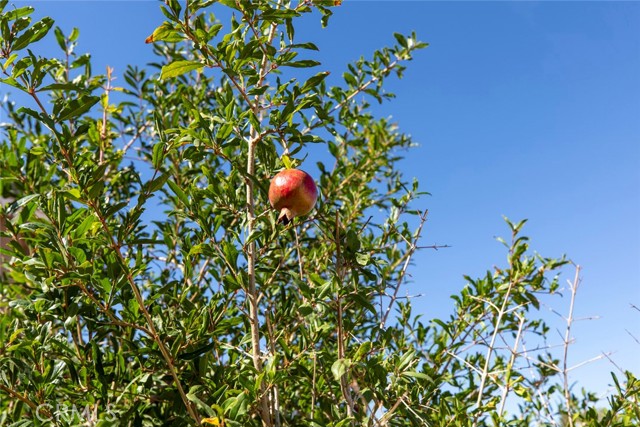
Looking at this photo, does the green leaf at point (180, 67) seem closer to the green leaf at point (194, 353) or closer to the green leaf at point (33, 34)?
the green leaf at point (33, 34)

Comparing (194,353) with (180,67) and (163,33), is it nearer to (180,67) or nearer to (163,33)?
(180,67)

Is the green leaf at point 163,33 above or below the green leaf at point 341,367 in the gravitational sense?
above

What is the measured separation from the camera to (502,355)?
2.88 meters

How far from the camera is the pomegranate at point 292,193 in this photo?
152 cm

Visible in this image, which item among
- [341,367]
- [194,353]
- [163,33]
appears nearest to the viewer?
[341,367]

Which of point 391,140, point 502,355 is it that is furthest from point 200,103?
point 502,355

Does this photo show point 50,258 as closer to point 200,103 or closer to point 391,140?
point 200,103

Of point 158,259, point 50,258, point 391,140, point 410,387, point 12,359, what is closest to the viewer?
point 50,258

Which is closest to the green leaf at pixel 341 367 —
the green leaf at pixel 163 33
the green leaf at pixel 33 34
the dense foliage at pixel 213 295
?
the dense foliage at pixel 213 295

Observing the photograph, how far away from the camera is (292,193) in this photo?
1.52 m

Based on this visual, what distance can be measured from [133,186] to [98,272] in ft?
4.81

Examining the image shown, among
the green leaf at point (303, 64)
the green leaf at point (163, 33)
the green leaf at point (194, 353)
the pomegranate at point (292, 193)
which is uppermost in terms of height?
the green leaf at point (303, 64)

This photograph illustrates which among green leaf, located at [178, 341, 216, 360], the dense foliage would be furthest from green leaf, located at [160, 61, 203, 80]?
green leaf, located at [178, 341, 216, 360]

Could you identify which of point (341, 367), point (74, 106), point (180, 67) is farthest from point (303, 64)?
point (341, 367)
